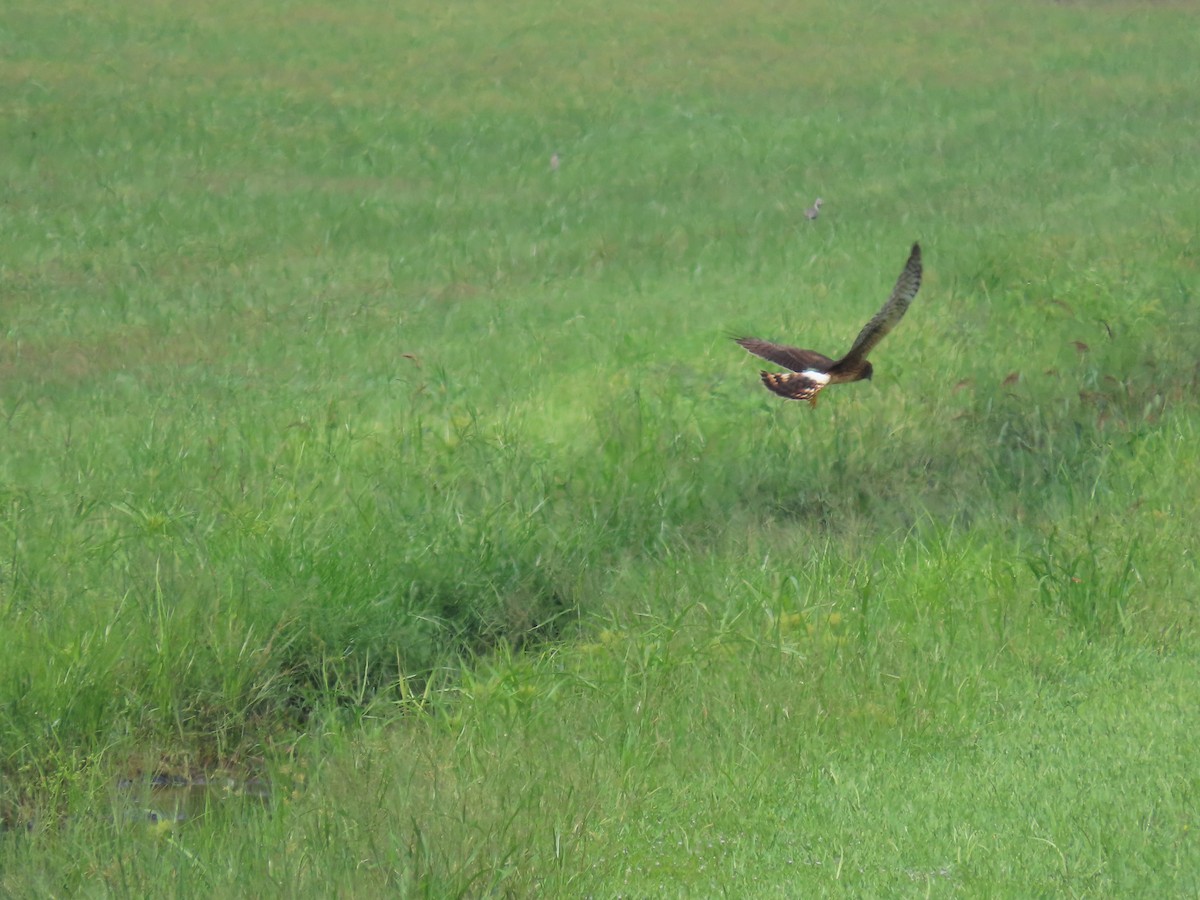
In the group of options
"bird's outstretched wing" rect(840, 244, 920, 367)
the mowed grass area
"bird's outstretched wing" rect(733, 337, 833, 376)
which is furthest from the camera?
"bird's outstretched wing" rect(733, 337, 833, 376)

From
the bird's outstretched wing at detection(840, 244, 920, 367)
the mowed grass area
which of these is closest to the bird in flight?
the bird's outstretched wing at detection(840, 244, 920, 367)

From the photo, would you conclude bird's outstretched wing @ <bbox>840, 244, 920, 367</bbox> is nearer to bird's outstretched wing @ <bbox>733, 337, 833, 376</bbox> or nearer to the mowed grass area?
bird's outstretched wing @ <bbox>733, 337, 833, 376</bbox>

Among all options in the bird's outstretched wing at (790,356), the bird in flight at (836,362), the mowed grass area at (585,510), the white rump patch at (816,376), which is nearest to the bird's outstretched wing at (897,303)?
the bird in flight at (836,362)

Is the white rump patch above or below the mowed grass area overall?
above

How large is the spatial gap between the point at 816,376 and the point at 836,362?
0.10 m

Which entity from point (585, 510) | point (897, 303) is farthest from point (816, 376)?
point (585, 510)

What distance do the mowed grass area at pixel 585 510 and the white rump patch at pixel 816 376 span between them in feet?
3.78

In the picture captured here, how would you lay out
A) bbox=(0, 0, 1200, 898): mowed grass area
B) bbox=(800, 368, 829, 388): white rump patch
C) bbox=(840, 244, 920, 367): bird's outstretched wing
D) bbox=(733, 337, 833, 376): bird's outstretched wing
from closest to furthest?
bbox=(0, 0, 1200, 898): mowed grass area, bbox=(840, 244, 920, 367): bird's outstretched wing, bbox=(800, 368, 829, 388): white rump patch, bbox=(733, 337, 833, 376): bird's outstretched wing

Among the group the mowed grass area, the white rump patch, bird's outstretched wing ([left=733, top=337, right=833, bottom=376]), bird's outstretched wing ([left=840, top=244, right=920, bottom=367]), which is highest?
bird's outstretched wing ([left=840, top=244, right=920, bottom=367])

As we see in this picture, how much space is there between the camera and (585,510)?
9273 millimetres

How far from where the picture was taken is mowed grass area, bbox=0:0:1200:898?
5.35m

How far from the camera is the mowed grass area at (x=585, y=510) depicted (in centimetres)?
535

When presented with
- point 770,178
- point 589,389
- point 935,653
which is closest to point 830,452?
point 589,389

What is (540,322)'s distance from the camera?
43.0 ft
